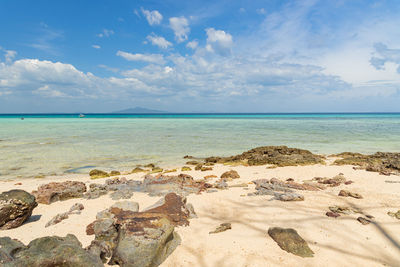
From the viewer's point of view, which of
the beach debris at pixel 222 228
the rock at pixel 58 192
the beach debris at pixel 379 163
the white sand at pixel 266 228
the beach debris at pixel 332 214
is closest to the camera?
the white sand at pixel 266 228

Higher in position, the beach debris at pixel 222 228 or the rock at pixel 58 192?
the beach debris at pixel 222 228

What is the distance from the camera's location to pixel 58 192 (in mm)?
6387

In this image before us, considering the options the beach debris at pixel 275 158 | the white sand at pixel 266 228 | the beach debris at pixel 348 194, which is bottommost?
the beach debris at pixel 275 158

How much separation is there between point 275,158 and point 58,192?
9.56m

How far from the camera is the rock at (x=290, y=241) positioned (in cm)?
354

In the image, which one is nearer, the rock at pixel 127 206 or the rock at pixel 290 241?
the rock at pixel 290 241

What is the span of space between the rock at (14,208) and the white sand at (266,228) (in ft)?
0.55

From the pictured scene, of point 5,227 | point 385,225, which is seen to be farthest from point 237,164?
point 5,227

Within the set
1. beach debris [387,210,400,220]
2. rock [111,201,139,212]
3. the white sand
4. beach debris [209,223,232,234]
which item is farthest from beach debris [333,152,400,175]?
rock [111,201,139,212]

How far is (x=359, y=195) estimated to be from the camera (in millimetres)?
5727

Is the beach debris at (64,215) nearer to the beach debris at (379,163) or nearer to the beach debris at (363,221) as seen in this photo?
the beach debris at (363,221)

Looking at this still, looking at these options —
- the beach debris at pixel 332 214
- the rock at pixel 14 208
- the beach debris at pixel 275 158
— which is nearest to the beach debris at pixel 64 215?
the rock at pixel 14 208

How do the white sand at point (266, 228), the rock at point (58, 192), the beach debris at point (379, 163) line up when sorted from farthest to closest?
1. the beach debris at point (379, 163)
2. the rock at point (58, 192)
3. the white sand at point (266, 228)

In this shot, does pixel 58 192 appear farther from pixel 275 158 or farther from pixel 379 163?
pixel 379 163
